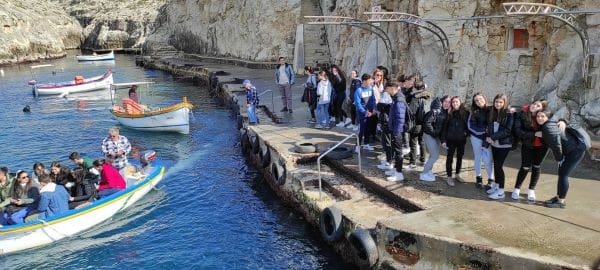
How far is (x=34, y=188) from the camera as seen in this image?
12961 millimetres

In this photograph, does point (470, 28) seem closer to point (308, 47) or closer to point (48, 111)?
point (308, 47)

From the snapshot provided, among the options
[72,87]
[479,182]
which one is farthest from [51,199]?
[72,87]

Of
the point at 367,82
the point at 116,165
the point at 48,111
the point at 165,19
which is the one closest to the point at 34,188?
the point at 116,165

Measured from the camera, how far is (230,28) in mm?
48031

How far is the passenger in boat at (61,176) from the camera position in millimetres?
13525

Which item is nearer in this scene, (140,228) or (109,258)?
(109,258)

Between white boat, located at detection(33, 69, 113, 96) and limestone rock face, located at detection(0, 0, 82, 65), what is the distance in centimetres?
3089

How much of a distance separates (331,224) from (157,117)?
14764mm

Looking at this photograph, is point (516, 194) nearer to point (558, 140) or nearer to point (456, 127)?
point (558, 140)

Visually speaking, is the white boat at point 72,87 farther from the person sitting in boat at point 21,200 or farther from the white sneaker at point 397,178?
the white sneaker at point 397,178

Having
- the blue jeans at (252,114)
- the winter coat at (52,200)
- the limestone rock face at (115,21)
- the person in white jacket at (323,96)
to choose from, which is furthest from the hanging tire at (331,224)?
the limestone rock face at (115,21)

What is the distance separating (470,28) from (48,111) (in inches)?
1028

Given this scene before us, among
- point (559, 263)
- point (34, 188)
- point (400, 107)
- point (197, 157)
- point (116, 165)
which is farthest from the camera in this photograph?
point (197, 157)

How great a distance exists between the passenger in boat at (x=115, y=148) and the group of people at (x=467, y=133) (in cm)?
723
